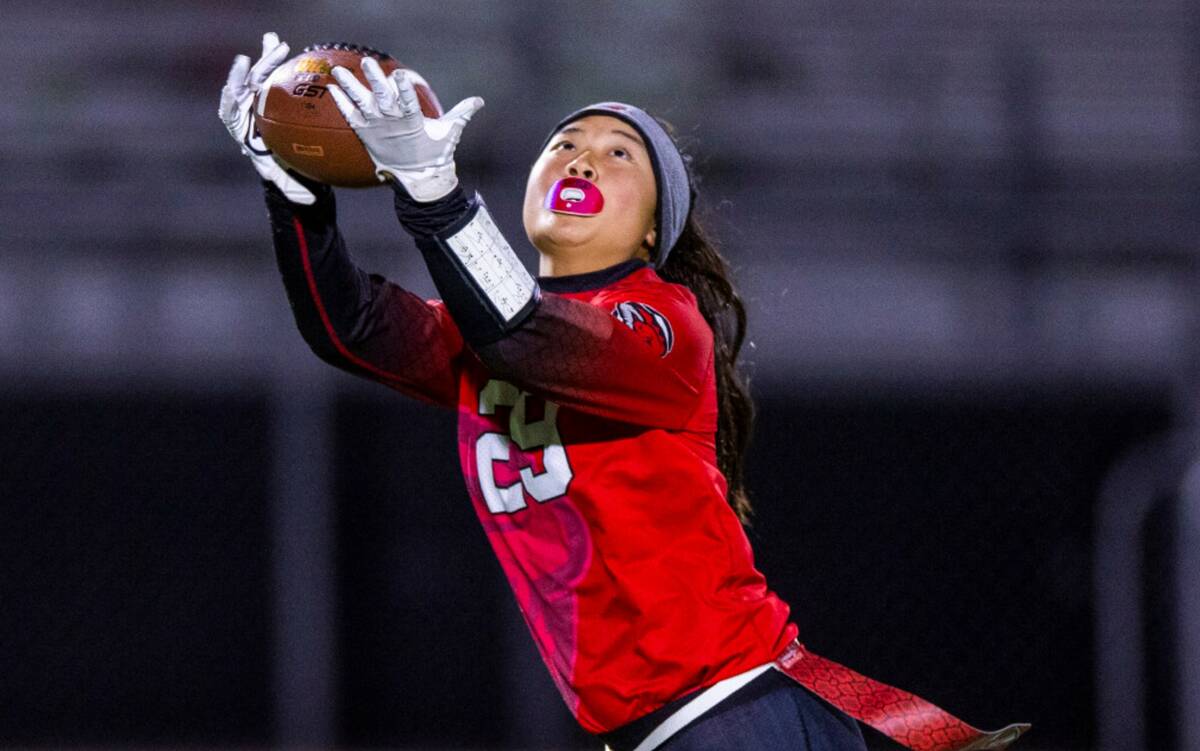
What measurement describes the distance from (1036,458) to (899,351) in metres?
1.11

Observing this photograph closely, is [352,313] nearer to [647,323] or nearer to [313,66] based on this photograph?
[313,66]

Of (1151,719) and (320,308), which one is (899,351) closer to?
(1151,719)

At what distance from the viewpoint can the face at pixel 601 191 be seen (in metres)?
2.55

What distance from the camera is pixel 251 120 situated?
7.54 ft

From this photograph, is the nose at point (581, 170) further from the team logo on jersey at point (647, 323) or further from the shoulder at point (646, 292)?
the team logo on jersey at point (647, 323)

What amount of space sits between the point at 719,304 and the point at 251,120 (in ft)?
3.15

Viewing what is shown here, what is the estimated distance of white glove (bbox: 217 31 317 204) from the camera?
2.27m

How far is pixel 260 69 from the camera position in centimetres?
235

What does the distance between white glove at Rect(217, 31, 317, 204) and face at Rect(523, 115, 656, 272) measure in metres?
0.41

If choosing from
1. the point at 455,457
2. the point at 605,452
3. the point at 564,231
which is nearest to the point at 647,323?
the point at 605,452

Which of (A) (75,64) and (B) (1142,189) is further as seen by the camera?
(A) (75,64)

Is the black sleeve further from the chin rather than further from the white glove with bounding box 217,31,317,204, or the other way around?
the chin

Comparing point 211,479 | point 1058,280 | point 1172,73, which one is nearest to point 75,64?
point 211,479

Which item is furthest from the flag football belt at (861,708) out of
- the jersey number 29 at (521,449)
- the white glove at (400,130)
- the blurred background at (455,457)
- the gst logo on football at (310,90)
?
the blurred background at (455,457)
